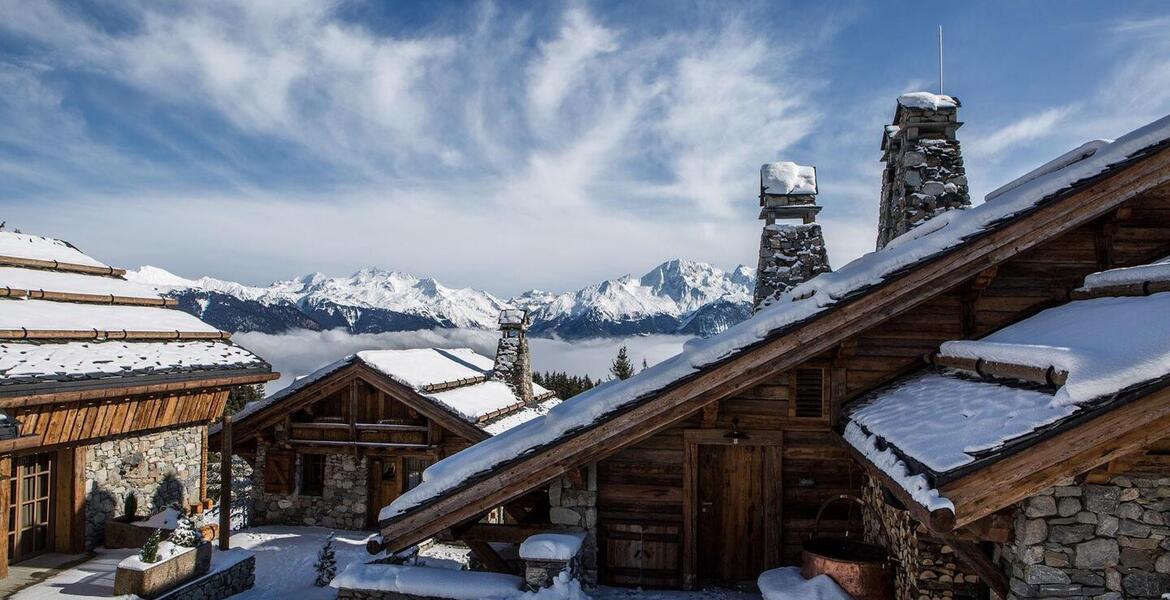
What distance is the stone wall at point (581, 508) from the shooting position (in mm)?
8414

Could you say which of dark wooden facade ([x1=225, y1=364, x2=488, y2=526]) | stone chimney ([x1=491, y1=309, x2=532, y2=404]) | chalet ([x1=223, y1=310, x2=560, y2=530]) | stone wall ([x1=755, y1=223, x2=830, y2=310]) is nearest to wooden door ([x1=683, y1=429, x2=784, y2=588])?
stone wall ([x1=755, y1=223, x2=830, y2=310])

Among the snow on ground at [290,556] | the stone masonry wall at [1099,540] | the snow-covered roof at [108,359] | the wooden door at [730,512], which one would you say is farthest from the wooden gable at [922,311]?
the snow-covered roof at [108,359]

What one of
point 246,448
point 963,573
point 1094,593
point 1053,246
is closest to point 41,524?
point 246,448

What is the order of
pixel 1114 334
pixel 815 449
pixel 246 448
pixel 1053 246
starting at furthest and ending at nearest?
pixel 246 448 → pixel 815 449 → pixel 1053 246 → pixel 1114 334

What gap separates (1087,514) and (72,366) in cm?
1320

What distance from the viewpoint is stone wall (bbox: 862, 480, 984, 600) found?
246 inches

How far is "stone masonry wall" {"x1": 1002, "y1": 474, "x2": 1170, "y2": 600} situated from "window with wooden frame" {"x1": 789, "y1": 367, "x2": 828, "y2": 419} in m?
3.40

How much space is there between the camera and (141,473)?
13.1 metres

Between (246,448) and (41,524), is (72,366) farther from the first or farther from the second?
(246,448)

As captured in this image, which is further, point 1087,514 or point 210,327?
point 210,327

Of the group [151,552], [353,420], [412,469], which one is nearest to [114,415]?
[151,552]

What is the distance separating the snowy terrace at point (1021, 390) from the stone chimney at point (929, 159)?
3.11 m

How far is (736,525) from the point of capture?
28.0 feet

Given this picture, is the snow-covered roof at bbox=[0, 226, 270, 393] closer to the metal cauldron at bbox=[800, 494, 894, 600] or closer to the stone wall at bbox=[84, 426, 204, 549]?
the stone wall at bbox=[84, 426, 204, 549]
